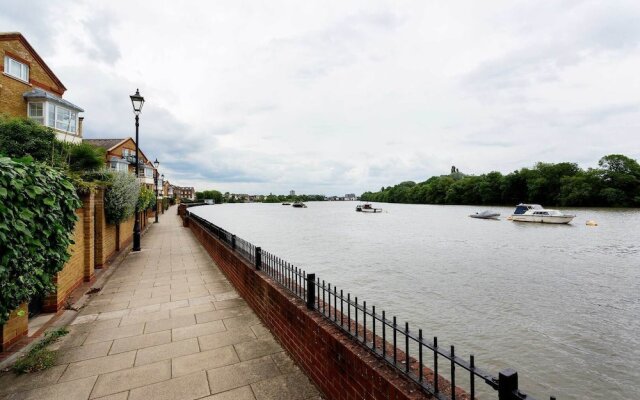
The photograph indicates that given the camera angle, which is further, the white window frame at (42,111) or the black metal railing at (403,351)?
the white window frame at (42,111)

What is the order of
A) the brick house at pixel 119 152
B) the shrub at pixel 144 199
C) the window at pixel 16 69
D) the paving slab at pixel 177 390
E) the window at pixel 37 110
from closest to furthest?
the paving slab at pixel 177 390, the shrub at pixel 144 199, the window at pixel 16 69, the window at pixel 37 110, the brick house at pixel 119 152

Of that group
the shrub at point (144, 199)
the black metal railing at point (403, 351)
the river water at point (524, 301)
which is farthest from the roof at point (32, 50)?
the black metal railing at point (403, 351)

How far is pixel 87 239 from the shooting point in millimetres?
8891

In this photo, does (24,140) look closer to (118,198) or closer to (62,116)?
(118,198)

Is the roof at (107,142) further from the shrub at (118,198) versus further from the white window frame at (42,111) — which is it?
the shrub at (118,198)

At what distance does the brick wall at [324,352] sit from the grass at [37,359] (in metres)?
3.24

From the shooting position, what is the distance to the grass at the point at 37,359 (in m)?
4.52

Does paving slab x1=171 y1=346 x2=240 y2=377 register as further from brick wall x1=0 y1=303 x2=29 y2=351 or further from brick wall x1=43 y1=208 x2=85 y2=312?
brick wall x1=43 y1=208 x2=85 y2=312

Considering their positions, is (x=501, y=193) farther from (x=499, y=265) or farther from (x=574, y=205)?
(x=499, y=265)

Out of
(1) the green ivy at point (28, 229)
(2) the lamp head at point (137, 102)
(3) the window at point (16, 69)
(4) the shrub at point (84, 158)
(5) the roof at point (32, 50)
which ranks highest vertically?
(5) the roof at point (32, 50)

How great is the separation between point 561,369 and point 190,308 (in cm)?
818

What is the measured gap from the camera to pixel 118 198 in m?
12.2

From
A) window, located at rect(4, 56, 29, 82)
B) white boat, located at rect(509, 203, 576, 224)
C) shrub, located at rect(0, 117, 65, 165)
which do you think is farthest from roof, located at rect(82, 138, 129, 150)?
white boat, located at rect(509, 203, 576, 224)

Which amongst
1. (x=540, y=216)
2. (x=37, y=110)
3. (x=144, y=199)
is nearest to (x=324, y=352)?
(x=144, y=199)
